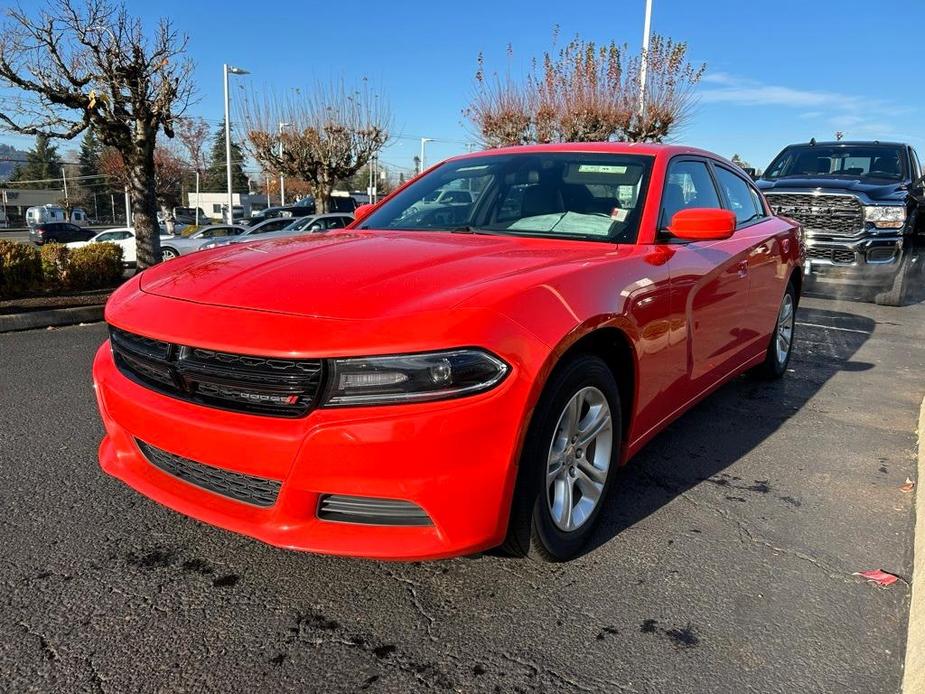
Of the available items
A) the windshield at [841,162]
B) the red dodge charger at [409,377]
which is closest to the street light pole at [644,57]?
the windshield at [841,162]

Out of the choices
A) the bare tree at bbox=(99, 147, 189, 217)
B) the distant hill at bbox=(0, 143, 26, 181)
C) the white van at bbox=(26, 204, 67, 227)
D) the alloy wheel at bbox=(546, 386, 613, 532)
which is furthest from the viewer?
the distant hill at bbox=(0, 143, 26, 181)

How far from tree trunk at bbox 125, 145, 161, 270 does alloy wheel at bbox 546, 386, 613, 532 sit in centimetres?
984

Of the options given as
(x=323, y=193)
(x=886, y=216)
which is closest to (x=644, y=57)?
(x=886, y=216)

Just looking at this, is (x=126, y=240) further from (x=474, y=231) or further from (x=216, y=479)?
(x=216, y=479)

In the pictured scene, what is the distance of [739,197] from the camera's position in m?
4.63

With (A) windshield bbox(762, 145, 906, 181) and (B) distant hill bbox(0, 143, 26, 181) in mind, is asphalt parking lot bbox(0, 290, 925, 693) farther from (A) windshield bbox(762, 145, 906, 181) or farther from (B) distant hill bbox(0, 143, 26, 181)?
(B) distant hill bbox(0, 143, 26, 181)

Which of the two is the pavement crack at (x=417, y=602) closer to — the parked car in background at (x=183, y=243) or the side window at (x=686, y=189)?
the side window at (x=686, y=189)

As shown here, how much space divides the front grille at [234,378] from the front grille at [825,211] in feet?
27.0

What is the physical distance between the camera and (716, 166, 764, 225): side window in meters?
4.39

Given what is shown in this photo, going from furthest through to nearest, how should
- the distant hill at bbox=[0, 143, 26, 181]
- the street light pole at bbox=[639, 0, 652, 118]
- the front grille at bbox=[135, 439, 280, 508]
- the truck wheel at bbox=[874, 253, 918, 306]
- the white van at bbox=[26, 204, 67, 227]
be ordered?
1. the distant hill at bbox=[0, 143, 26, 181]
2. the white van at bbox=[26, 204, 67, 227]
3. the street light pole at bbox=[639, 0, 652, 118]
4. the truck wheel at bbox=[874, 253, 918, 306]
5. the front grille at bbox=[135, 439, 280, 508]

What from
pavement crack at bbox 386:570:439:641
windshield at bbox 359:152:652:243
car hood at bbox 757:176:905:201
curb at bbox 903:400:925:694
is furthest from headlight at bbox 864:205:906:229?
pavement crack at bbox 386:570:439:641

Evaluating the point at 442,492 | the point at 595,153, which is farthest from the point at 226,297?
the point at 595,153

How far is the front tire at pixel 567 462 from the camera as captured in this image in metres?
2.25

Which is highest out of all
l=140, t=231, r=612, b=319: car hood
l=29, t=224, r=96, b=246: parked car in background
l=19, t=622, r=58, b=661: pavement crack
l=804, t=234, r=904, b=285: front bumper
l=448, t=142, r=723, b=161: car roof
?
l=448, t=142, r=723, b=161: car roof
